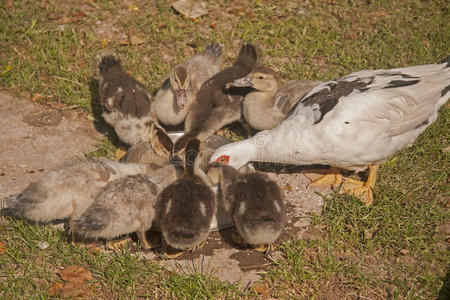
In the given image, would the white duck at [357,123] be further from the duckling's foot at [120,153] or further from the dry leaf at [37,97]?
the dry leaf at [37,97]

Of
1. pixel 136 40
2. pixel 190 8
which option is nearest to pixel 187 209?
pixel 136 40

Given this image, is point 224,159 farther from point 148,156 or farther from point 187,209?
point 187,209

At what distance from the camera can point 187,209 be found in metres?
3.85

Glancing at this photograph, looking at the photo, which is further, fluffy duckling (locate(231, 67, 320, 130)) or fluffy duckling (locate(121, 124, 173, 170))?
fluffy duckling (locate(231, 67, 320, 130))

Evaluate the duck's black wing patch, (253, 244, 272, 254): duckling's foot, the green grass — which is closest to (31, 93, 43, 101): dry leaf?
the green grass

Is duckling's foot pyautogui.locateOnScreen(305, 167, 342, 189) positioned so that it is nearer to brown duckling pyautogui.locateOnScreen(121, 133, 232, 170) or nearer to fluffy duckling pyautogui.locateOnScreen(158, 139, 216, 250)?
brown duckling pyautogui.locateOnScreen(121, 133, 232, 170)

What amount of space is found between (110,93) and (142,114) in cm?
52

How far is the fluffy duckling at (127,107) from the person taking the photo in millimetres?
5195

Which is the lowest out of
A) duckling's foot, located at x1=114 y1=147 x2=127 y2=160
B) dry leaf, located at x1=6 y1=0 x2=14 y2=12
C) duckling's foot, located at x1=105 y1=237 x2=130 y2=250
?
duckling's foot, located at x1=105 y1=237 x2=130 y2=250

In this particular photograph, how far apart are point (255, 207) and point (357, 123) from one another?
1464 mm

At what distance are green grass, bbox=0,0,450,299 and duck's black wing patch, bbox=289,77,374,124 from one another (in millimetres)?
1044

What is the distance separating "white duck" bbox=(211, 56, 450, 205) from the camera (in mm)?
4473

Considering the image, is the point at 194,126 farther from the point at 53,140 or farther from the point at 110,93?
the point at 53,140

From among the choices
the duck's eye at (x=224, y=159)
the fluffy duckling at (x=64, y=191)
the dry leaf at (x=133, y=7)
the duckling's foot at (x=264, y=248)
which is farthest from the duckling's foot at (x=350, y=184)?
the dry leaf at (x=133, y=7)
